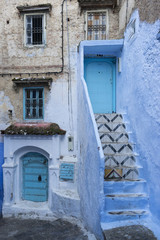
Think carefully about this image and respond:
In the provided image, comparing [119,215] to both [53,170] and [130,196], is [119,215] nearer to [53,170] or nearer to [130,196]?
[130,196]

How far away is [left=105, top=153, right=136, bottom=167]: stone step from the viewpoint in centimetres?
512

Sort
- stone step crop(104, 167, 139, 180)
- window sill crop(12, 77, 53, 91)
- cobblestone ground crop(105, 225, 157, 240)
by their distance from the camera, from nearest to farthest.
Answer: cobblestone ground crop(105, 225, 157, 240)
stone step crop(104, 167, 139, 180)
window sill crop(12, 77, 53, 91)

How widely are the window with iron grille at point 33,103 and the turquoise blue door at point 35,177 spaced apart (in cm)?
179

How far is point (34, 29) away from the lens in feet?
28.0

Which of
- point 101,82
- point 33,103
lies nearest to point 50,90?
point 33,103

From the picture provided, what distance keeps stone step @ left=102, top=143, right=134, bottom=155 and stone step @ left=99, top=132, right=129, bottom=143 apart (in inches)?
11.2

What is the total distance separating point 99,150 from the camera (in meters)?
4.11

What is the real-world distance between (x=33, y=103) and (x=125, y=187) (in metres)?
5.67

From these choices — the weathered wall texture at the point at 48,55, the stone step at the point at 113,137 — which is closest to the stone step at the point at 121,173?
the stone step at the point at 113,137

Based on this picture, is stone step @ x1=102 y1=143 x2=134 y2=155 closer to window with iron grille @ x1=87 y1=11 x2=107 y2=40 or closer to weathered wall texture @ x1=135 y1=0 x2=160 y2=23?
weathered wall texture @ x1=135 y1=0 x2=160 y2=23

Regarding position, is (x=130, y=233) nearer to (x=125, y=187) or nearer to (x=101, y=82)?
(x=125, y=187)

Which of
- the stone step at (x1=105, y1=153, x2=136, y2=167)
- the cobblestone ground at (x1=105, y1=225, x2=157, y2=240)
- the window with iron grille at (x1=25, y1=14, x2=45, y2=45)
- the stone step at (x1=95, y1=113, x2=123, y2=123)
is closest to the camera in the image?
the cobblestone ground at (x1=105, y1=225, x2=157, y2=240)

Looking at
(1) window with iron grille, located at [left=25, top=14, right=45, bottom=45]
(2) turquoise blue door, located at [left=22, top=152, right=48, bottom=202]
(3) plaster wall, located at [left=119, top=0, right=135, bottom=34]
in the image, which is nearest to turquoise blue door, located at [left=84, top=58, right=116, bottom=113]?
(3) plaster wall, located at [left=119, top=0, right=135, bottom=34]

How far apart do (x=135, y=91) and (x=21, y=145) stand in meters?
5.32
